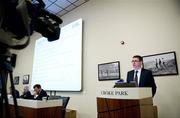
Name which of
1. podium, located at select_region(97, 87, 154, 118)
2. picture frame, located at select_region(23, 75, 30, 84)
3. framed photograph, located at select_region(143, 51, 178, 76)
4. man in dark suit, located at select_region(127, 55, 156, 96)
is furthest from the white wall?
picture frame, located at select_region(23, 75, 30, 84)

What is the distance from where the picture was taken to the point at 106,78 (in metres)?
3.65

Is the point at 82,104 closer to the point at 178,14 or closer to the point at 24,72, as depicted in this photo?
the point at 178,14

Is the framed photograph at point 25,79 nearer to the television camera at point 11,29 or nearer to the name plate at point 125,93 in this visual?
the name plate at point 125,93

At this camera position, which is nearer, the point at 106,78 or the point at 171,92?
the point at 171,92

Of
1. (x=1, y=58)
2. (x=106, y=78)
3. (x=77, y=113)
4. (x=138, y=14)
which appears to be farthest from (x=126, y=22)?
(x=1, y=58)

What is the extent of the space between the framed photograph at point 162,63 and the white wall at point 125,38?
0.07 meters

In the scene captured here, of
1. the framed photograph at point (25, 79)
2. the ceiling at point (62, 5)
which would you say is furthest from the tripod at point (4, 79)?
the framed photograph at point (25, 79)

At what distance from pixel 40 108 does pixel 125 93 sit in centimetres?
101

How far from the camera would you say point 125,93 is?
6.29ft

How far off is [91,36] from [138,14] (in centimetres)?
126

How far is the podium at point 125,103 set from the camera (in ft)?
5.96

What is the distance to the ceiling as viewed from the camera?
449 centimetres

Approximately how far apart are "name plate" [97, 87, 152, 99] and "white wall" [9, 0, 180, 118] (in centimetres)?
95

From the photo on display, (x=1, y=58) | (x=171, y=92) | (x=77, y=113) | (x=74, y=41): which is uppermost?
(x=74, y=41)
